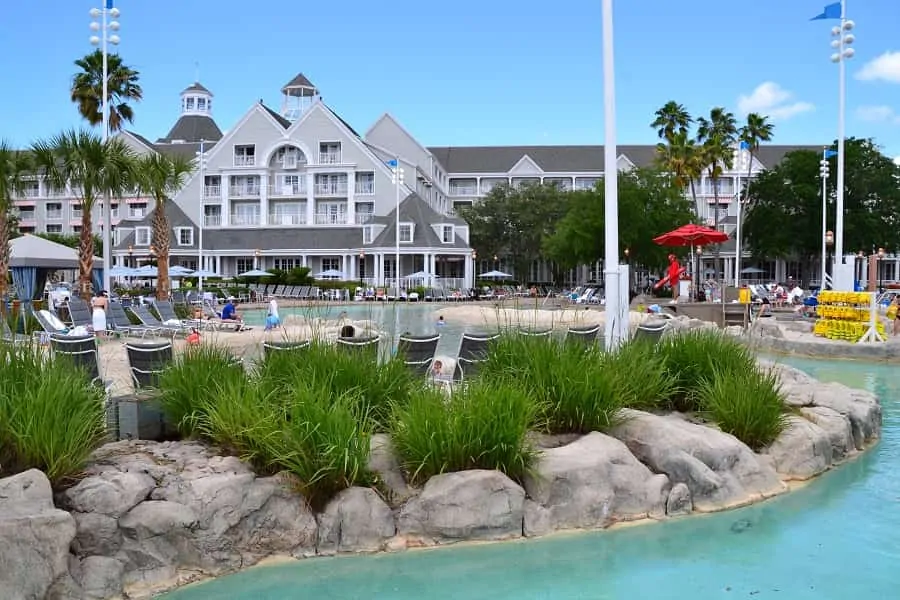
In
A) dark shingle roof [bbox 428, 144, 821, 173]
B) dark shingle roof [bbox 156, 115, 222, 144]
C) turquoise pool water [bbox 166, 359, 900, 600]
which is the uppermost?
dark shingle roof [bbox 156, 115, 222, 144]

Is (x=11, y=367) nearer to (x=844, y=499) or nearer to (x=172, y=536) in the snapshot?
(x=172, y=536)

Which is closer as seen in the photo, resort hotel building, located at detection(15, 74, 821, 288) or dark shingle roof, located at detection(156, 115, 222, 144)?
resort hotel building, located at detection(15, 74, 821, 288)

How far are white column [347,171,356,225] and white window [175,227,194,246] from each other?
10394 millimetres

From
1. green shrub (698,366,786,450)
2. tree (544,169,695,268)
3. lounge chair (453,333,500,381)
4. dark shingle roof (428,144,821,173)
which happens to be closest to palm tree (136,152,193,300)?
lounge chair (453,333,500,381)

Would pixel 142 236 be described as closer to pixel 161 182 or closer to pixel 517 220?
pixel 517 220

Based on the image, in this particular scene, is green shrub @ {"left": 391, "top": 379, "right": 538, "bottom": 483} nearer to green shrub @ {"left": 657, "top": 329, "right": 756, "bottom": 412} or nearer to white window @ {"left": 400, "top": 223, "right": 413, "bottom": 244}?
green shrub @ {"left": 657, "top": 329, "right": 756, "bottom": 412}

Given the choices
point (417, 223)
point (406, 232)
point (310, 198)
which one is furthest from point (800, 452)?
point (310, 198)

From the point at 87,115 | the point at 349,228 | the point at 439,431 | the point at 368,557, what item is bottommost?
the point at 368,557

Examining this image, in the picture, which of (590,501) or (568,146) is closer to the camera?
(590,501)

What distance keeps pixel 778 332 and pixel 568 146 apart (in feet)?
172

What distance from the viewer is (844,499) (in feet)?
20.8

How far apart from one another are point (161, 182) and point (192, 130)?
159 ft

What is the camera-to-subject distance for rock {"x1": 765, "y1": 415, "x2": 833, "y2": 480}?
6.87 metres

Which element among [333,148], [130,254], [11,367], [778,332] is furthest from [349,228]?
[11,367]
